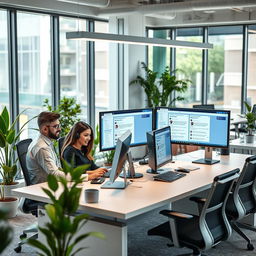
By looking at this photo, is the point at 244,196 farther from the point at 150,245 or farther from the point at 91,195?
the point at 91,195

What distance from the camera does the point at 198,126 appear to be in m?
4.89

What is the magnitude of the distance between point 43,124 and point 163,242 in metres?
1.54

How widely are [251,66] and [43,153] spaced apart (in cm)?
581

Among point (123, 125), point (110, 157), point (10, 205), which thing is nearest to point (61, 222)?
point (123, 125)

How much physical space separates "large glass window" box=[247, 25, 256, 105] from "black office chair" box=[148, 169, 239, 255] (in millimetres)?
5559

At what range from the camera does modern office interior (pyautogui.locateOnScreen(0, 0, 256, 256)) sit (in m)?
3.64

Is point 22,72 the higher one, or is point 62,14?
point 62,14

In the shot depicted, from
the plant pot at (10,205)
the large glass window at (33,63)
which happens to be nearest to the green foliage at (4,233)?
the plant pot at (10,205)

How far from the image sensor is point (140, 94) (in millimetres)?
9047

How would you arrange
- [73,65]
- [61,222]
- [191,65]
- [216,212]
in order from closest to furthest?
1. [61,222]
2. [216,212]
3. [73,65]
4. [191,65]

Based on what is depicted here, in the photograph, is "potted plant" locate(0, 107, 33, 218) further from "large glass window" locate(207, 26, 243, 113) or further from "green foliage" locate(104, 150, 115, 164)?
"large glass window" locate(207, 26, 243, 113)

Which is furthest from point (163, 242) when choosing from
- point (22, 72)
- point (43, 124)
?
point (22, 72)

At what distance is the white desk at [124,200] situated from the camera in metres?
3.35

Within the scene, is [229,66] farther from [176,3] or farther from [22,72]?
[22,72]
